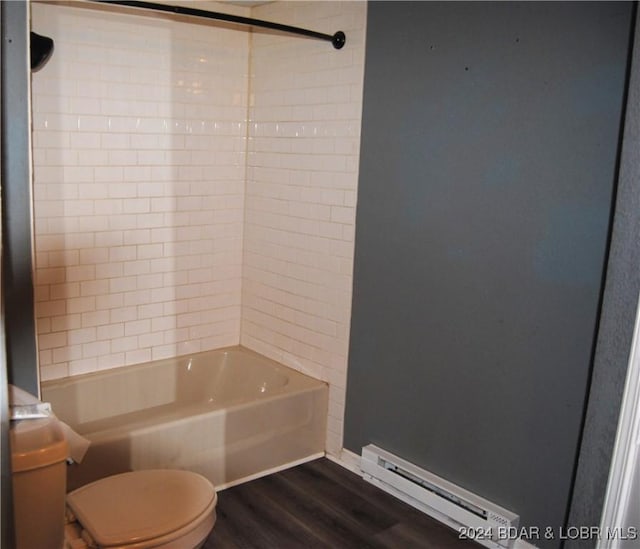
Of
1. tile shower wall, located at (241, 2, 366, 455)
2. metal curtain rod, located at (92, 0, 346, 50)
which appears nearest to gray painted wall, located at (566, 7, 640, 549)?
tile shower wall, located at (241, 2, 366, 455)

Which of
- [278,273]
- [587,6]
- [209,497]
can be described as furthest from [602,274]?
[278,273]

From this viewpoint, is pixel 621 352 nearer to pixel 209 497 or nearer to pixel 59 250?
pixel 209 497

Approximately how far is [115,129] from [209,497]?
1914 mm

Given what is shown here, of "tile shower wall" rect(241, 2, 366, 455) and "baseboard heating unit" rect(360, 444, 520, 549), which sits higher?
"tile shower wall" rect(241, 2, 366, 455)

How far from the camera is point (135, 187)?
331 centimetres

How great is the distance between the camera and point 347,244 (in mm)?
3127

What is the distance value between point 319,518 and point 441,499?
20.7 inches

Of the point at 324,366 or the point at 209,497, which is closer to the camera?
the point at 209,497

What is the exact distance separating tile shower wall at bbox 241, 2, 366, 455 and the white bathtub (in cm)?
15

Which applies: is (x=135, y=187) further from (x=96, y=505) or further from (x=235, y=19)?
(x=96, y=505)

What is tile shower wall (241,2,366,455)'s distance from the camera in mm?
3096

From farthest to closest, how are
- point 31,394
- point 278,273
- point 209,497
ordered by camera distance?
point 278,273, point 209,497, point 31,394

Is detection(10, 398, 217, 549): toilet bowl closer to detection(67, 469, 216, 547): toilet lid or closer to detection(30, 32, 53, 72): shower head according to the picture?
detection(67, 469, 216, 547): toilet lid

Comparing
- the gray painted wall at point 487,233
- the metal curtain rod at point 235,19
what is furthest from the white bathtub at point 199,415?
the metal curtain rod at point 235,19
